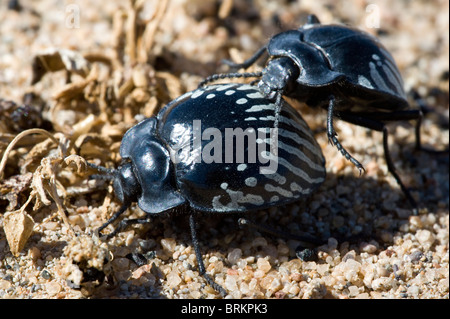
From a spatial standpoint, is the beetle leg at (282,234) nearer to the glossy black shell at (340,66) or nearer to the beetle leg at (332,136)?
the beetle leg at (332,136)

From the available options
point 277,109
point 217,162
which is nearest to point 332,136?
point 277,109

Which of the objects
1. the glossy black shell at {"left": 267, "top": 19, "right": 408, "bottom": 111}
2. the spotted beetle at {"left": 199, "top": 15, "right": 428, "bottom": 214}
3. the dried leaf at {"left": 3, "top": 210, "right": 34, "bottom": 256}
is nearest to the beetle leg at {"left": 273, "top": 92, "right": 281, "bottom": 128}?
the spotted beetle at {"left": 199, "top": 15, "right": 428, "bottom": 214}

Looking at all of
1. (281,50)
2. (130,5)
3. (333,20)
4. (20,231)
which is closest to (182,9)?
(130,5)

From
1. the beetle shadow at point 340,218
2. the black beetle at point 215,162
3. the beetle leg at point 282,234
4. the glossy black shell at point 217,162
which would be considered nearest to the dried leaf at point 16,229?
the black beetle at point 215,162

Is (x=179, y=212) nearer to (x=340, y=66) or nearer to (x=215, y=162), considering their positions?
(x=215, y=162)

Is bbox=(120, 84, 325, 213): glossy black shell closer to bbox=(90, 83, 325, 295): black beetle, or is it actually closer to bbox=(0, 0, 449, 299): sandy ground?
bbox=(90, 83, 325, 295): black beetle

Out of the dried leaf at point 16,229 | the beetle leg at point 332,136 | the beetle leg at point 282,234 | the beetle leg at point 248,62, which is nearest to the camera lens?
the dried leaf at point 16,229
